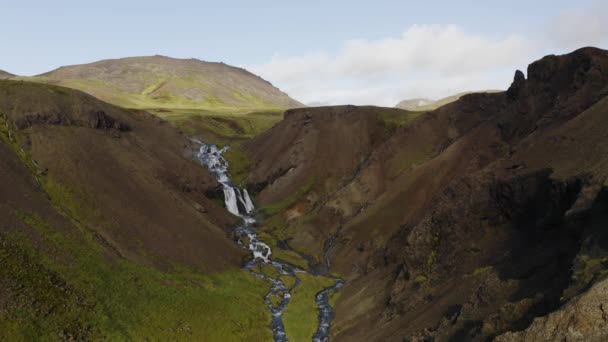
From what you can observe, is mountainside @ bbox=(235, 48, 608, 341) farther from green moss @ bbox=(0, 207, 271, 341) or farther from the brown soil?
the brown soil

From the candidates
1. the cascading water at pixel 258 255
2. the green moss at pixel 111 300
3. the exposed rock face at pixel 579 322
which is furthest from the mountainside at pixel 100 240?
the exposed rock face at pixel 579 322

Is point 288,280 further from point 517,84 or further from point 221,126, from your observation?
point 221,126

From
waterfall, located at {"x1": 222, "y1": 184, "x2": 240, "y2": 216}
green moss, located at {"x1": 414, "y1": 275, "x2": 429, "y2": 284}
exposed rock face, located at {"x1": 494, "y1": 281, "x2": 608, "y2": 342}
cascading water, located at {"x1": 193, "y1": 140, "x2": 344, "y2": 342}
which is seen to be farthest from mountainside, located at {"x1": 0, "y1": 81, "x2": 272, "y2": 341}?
exposed rock face, located at {"x1": 494, "y1": 281, "x2": 608, "y2": 342}

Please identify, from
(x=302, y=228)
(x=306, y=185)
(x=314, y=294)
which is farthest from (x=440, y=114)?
(x=314, y=294)

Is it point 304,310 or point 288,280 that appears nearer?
point 304,310

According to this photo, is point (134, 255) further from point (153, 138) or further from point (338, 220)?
point (153, 138)

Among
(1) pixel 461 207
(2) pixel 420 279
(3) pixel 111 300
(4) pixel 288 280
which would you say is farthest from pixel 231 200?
(1) pixel 461 207

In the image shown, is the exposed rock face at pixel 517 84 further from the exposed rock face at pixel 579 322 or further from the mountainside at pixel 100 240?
the exposed rock face at pixel 579 322
